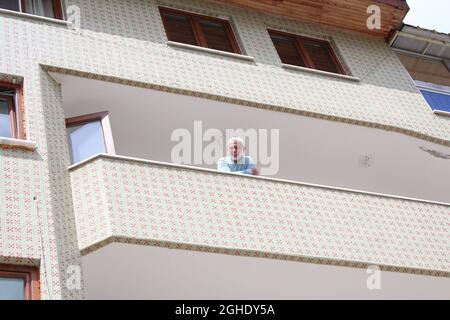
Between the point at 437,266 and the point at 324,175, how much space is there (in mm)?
3516

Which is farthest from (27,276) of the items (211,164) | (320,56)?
(320,56)

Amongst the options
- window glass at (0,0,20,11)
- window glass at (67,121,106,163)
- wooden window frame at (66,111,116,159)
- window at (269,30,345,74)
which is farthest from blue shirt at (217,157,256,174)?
window glass at (0,0,20,11)

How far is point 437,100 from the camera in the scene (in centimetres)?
1447

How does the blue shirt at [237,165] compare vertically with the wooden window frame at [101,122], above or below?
below

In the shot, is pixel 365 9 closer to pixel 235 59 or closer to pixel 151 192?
pixel 235 59

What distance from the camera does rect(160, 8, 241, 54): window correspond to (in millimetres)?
13273

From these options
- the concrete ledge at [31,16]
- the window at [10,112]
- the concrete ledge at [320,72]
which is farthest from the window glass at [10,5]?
the concrete ledge at [320,72]

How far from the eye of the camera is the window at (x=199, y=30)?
43.5 feet

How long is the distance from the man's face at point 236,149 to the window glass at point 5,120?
9.88 ft

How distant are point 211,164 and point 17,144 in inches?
157

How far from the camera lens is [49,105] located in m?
10.3

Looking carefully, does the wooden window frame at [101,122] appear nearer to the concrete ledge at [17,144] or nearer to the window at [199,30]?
the concrete ledge at [17,144]

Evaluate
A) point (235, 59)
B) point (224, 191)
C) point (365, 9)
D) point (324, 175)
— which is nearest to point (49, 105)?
point (224, 191)
